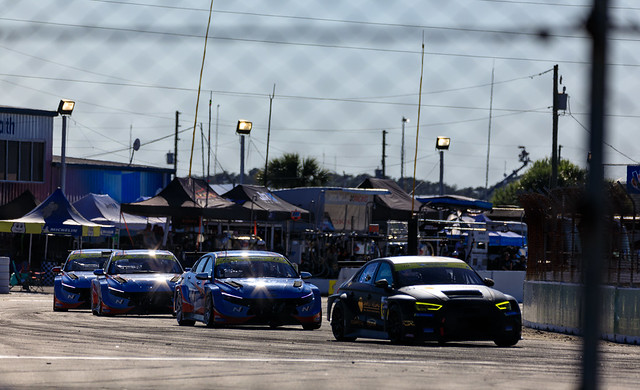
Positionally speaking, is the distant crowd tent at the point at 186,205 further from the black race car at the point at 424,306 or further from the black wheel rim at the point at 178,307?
the black race car at the point at 424,306

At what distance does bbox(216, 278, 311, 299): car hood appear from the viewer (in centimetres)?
1725

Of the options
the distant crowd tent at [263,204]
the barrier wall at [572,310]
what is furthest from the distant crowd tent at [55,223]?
the barrier wall at [572,310]

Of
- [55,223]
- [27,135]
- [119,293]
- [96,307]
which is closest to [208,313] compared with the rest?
[119,293]

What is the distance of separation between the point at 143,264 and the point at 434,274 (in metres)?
8.81

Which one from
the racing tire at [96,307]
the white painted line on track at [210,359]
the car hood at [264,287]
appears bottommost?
the racing tire at [96,307]

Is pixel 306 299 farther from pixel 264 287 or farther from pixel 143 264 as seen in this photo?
pixel 143 264

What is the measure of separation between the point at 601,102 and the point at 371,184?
3925 centimetres

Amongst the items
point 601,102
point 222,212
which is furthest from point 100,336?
point 222,212

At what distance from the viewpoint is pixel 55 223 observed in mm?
35562

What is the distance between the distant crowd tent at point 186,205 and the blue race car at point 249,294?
12.3 m

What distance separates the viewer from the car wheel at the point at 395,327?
14203 mm

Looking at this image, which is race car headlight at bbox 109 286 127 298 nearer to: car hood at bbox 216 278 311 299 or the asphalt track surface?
car hood at bbox 216 278 311 299

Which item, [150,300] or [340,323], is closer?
[340,323]

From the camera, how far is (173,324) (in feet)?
62.4
